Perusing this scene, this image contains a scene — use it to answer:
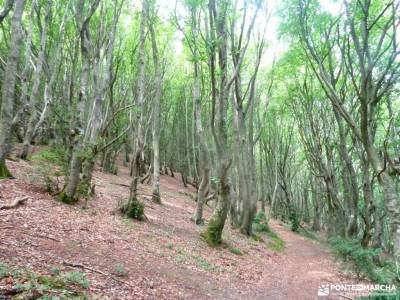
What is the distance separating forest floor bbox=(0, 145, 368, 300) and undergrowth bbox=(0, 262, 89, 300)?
0.51 feet

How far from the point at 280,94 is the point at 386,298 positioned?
17.7m

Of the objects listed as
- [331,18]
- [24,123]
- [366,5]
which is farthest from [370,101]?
[24,123]

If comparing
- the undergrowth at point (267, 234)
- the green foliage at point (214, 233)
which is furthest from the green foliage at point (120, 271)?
the undergrowth at point (267, 234)

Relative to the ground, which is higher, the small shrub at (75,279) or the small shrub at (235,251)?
the small shrub at (75,279)

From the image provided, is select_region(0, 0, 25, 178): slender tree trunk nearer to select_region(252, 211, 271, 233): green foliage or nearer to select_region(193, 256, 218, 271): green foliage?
select_region(193, 256, 218, 271): green foliage

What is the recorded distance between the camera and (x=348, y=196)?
16328 mm

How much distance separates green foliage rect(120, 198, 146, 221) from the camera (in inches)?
401

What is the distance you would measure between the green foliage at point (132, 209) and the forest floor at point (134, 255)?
31 cm

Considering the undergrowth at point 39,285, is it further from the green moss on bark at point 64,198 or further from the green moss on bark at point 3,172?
the green moss on bark at point 3,172

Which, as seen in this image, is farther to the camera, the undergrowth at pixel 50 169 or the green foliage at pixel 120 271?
the undergrowth at pixel 50 169

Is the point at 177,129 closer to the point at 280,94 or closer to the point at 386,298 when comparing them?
the point at 280,94

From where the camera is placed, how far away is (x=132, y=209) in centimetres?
1021

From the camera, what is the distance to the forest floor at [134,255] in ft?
17.2

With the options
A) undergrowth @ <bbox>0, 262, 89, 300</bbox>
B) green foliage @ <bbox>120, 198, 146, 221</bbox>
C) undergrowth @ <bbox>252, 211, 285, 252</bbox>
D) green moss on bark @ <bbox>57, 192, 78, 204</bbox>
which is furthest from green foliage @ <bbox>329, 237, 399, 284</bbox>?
green moss on bark @ <bbox>57, 192, 78, 204</bbox>
